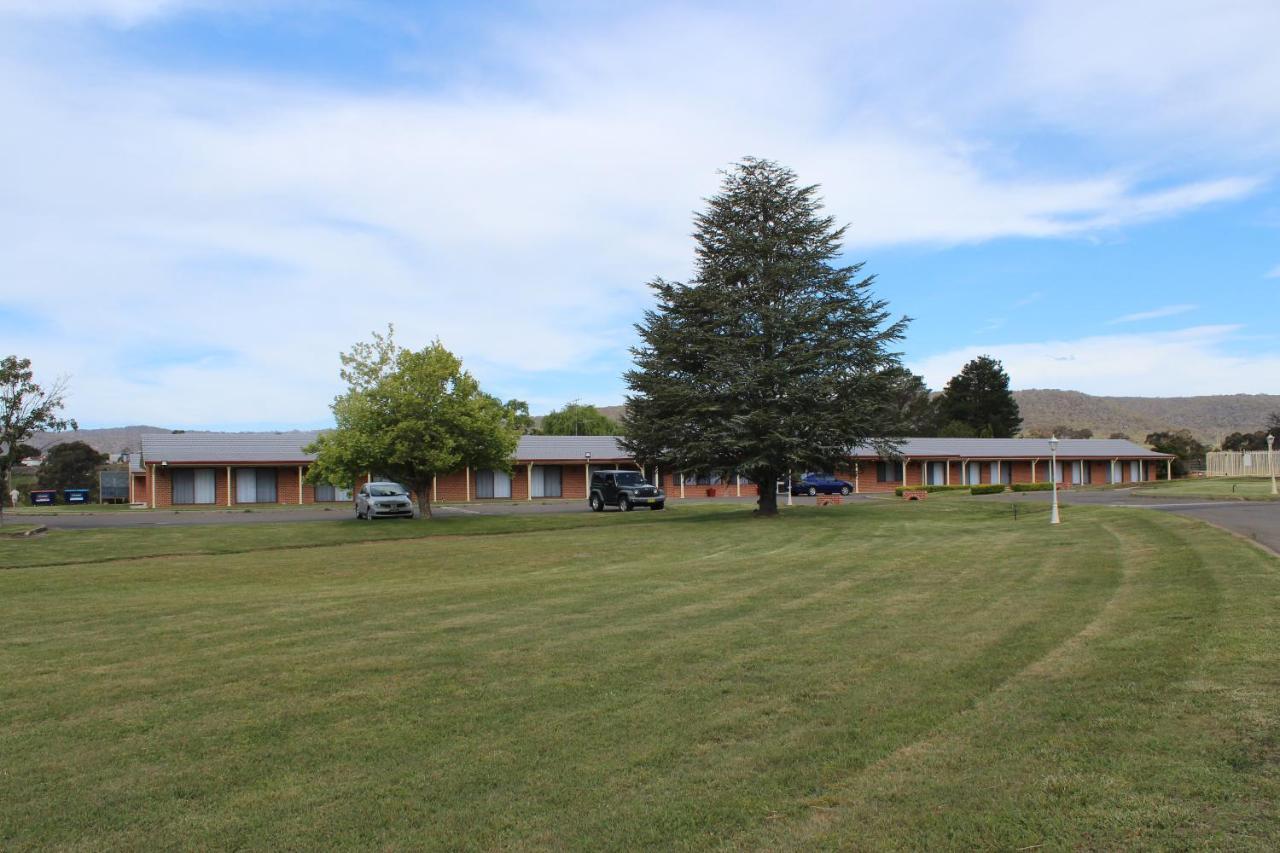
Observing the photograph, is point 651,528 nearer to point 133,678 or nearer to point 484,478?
point 133,678

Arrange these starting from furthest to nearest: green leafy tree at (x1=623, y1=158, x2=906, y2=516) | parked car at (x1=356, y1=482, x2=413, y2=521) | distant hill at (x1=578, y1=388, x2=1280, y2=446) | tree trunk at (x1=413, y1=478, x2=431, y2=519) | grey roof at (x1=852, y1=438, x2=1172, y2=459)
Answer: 1. distant hill at (x1=578, y1=388, x2=1280, y2=446)
2. grey roof at (x1=852, y1=438, x2=1172, y2=459)
3. tree trunk at (x1=413, y1=478, x2=431, y2=519)
4. parked car at (x1=356, y1=482, x2=413, y2=521)
5. green leafy tree at (x1=623, y1=158, x2=906, y2=516)

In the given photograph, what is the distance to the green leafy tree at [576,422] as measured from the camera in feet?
338

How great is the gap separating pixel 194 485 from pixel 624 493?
1005 inches

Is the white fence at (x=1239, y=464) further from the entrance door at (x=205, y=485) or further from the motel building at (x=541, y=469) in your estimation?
the entrance door at (x=205, y=485)

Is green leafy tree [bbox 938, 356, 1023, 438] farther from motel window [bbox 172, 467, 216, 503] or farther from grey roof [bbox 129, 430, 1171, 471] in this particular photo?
motel window [bbox 172, 467, 216, 503]

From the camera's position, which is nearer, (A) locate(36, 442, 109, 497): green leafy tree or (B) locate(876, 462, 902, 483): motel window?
(B) locate(876, 462, 902, 483): motel window

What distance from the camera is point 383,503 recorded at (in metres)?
33.2

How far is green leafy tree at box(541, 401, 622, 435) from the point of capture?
103125 millimetres

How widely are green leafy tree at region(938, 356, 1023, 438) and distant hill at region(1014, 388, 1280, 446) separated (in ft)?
143

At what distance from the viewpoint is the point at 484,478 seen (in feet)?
174

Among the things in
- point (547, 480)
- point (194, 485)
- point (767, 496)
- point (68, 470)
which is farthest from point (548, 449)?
point (68, 470)

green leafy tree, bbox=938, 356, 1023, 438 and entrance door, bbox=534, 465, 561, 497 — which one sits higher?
green leafy tree, bbox=938, 356, 1023, 438

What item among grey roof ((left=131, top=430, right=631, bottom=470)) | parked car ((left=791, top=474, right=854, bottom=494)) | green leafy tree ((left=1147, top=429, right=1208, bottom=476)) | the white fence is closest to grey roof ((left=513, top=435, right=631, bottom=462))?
grey roof ((left=131, top=430, right=631, bottom=470))

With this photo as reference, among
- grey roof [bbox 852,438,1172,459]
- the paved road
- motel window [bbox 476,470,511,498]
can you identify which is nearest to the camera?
the paved road
